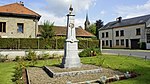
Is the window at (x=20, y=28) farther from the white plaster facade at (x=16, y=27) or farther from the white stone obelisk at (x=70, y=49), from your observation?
the white stone obelisk at (x=70, y=49)

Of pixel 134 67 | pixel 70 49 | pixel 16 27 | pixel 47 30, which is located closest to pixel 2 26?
pixel 16 27

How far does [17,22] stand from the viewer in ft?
89.6

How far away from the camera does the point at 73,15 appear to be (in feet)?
42.9

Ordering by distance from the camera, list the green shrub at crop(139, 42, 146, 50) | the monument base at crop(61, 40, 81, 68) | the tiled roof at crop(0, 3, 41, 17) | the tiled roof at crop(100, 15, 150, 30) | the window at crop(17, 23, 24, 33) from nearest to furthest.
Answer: the monument base at crop(61, 40, 81, 68)
the tiled roof at crop(0, 3, 41, 17)
the window at crop(17, 23, 24, 33)
the green shrub at crop(139, 42, 146, 50)
the tiled roof at crop(100, 15, 150, 30)

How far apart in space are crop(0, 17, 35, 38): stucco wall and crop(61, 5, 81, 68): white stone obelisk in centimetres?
1629

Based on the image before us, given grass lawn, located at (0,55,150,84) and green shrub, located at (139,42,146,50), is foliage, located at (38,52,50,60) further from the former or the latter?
green shrub, located at (139,42,146,50)

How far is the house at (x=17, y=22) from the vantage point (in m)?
26.7

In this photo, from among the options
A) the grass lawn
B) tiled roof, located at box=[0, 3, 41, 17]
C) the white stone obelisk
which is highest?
tiled roof, located at box=[0, 3, 41, 17]

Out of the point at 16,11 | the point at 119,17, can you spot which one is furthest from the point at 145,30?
the point at 16,11

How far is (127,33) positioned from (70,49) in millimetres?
38529

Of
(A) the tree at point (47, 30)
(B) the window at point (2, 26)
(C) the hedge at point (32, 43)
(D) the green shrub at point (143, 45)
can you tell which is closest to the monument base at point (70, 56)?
(C) the hedge at point (32, 43)

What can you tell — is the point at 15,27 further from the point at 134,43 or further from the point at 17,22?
the point at 134,43

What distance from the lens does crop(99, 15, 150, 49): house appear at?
42.9m

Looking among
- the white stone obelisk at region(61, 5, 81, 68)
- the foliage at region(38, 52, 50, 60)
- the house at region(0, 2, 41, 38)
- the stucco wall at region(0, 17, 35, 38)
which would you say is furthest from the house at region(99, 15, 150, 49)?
the white stone obelisk at region(61, 5, 81, 68)
